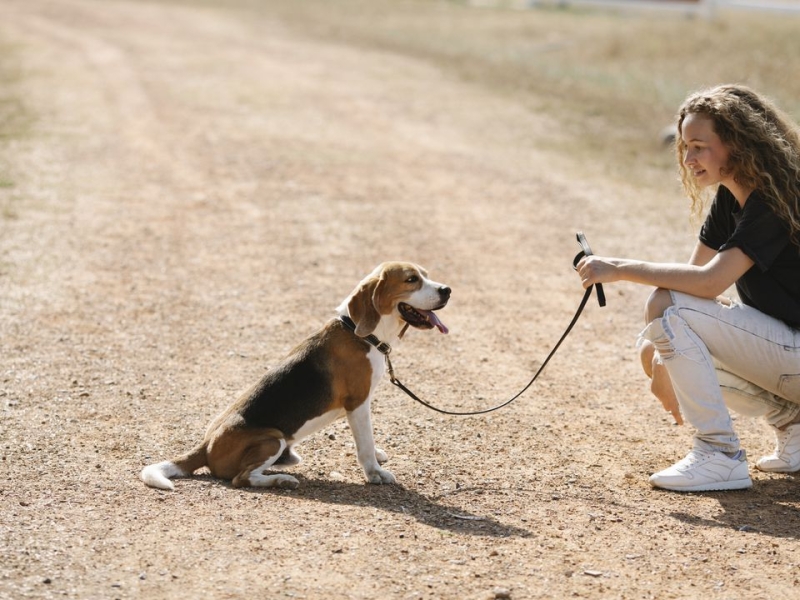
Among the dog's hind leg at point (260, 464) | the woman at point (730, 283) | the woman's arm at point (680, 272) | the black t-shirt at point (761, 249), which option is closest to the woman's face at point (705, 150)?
the woman at point (730, 283)

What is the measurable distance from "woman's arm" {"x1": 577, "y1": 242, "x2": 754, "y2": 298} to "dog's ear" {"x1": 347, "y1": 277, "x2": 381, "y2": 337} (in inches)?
39.9

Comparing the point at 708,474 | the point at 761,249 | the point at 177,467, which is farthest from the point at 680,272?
the point at 177,467

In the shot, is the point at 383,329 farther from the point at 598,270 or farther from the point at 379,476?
the point at 598,270

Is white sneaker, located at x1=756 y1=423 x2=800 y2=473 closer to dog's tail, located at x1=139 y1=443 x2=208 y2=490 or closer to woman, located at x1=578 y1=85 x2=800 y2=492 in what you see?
woman, located at x1=578 y1=85 x2=800 y2=492

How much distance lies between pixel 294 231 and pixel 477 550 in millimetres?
6552

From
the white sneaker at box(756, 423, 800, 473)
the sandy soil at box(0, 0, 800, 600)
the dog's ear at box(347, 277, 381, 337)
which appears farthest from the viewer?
the white sneaker at box(756, 423, 800, 473)

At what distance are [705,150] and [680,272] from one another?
1.98 ft

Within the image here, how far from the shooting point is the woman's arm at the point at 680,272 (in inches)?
205

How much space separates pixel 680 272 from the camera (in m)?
5.30

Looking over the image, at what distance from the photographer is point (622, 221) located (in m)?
11.5

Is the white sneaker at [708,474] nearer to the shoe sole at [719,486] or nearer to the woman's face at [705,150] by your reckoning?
the shoe sole at [719,486]

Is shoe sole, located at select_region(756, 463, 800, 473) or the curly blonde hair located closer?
the curly blonde hair

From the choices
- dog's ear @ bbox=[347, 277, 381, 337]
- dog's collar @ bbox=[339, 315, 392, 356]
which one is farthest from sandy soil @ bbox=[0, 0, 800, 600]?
dog's ear @ bbox=[347, 277, 381, 337]

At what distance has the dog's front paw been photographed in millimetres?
5484
